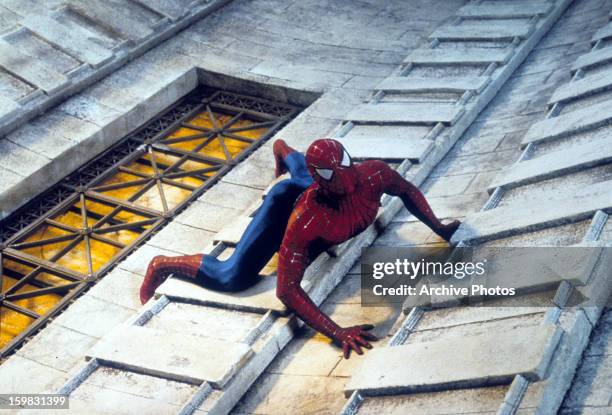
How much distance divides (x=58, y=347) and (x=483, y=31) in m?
8.43

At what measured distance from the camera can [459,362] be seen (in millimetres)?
7727

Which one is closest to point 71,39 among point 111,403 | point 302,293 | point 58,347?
point 58,347

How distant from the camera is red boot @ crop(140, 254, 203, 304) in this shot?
9664 millimetres

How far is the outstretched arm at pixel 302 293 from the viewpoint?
866 cm

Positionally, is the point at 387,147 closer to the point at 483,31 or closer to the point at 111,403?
the point at 483,31

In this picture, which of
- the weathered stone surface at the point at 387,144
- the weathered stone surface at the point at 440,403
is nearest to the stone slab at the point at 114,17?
the weathered stone surface at the point at 387,144

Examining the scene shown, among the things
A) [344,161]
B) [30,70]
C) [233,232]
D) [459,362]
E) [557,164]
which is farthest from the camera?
[30,70]

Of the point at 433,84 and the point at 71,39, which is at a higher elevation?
the point at 433,84

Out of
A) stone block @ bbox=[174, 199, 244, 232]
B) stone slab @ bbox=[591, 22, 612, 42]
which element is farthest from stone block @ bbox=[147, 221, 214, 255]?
stone slab @ bbox=[591, 22, 612, 42]

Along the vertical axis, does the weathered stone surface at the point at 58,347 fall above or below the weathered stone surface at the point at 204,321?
below

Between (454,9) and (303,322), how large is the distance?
29.1ft

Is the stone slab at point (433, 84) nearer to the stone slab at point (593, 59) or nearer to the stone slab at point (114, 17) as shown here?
the stone slab at point (593, 59)

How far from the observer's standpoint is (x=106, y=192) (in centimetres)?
1262

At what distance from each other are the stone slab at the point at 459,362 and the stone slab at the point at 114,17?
838 centimetres
